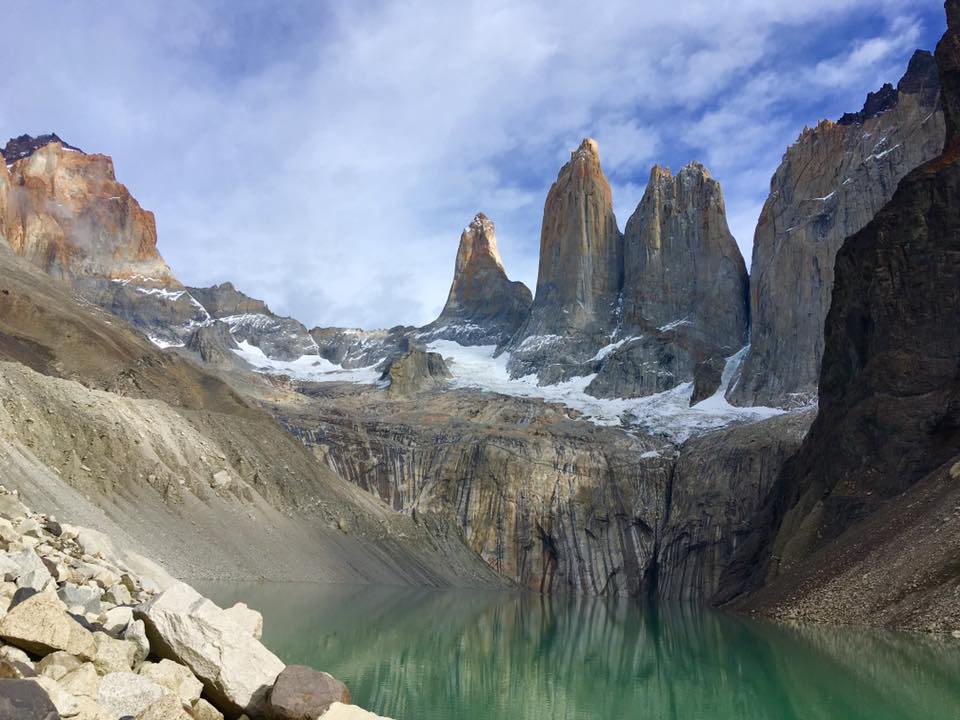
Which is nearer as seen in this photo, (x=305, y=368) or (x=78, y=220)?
(x=78, y=220)

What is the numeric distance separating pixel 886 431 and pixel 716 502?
28.8 meters

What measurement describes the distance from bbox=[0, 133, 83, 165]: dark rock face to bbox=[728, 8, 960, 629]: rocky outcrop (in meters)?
151

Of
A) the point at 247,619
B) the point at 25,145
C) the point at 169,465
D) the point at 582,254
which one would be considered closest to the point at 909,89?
the point at 582,254

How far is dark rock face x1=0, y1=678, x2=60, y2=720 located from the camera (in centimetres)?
612

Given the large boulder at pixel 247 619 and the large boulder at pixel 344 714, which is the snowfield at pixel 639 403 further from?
the large boulder at pixel 344 714

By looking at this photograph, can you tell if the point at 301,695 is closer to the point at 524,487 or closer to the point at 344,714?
the point at 344,714

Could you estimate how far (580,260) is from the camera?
12700 centimetres

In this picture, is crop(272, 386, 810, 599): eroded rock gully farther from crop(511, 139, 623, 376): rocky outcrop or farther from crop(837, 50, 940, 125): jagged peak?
crop(511, 139, 623, 376): rocky outcrop

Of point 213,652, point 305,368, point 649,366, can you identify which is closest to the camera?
point 213,652

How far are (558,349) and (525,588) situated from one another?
57.3 meters

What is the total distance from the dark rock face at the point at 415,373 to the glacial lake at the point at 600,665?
71.2m

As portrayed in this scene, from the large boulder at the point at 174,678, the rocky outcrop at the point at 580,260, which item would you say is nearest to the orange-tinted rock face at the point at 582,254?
the rocky outcrop at the point at 580,260

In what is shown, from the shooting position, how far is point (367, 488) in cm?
7525

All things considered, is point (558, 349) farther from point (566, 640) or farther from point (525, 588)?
point (566, 640)
